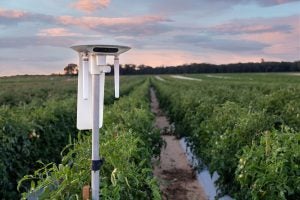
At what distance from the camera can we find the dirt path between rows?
8094mm

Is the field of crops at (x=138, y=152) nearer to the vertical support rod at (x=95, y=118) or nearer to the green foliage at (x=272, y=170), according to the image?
the green foliage at (x=272, y=170)

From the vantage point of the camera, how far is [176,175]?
966 centimetres

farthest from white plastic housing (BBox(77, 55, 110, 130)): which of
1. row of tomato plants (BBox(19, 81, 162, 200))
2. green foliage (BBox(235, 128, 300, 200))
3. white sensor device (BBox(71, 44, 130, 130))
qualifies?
green foliage (BBox(235, 128, 300, 200))

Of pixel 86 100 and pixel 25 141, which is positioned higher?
pixel 86 100

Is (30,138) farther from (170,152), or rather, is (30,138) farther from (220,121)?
(170,152)

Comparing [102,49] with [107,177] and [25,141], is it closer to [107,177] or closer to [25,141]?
[107,177]

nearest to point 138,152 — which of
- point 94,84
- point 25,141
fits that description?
point 94,84

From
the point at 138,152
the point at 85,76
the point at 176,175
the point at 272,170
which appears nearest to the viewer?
the point at 85,76

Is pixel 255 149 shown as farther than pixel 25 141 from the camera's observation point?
No

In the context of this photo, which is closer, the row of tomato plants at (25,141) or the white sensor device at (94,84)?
the white sensor device at (94,84)

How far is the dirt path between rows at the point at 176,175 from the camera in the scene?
809 centimetres

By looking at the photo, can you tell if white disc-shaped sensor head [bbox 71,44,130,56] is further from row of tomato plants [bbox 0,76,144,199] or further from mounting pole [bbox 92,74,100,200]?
row of tomato plants [bbox 0,76,144,199]

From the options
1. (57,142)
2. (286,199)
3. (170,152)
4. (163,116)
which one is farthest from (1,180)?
(163,116)

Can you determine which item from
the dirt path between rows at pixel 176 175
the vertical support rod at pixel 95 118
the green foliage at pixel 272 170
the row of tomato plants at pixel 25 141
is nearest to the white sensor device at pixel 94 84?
the vertical support rod at pixel 95 118
